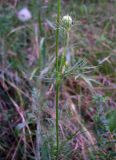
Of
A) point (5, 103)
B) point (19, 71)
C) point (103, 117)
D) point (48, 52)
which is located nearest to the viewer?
point (103, 117)

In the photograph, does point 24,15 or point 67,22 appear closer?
point 67,22

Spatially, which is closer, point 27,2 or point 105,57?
point 105,57

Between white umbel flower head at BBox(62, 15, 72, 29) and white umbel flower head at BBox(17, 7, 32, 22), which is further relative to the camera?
white umbel flower head at BBox(17, 7, 32, 22)

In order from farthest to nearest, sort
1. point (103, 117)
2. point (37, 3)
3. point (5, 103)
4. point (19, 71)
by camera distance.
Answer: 1. point (37, 3)
2. point (19, 71)
3. point (5, 103)
4. point (103, 117)

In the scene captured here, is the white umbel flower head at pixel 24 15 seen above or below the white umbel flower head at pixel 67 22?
below

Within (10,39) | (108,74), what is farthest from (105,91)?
(10,39)

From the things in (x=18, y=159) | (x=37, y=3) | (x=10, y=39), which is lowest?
(x=18, y=159)

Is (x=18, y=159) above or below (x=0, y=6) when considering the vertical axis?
below

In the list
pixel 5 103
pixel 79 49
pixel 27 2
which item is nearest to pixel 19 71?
pixel 5 103

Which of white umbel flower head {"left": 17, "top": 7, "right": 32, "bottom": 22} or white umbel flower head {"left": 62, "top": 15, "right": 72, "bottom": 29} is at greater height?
white umbel flower head {"left": 62, "top": 15, "right": 72, "bottom": 29}

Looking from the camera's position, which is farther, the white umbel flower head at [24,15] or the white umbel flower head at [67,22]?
the white umbel flower head at [24,15]

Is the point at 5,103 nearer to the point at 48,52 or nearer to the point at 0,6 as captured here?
the point at 48,52
